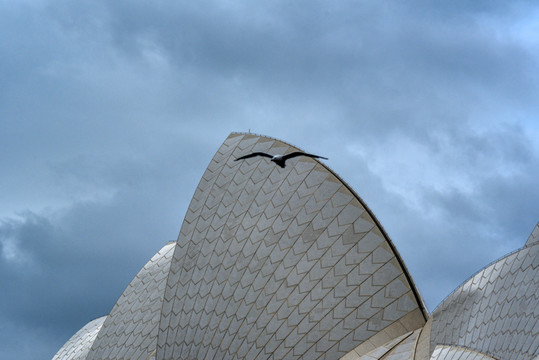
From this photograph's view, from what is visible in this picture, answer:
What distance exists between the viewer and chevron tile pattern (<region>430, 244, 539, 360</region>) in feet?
103

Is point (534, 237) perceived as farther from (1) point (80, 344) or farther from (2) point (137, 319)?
(1) point (80, 344)

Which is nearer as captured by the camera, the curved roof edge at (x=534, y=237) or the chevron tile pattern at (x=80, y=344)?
the curved roof edge at (x=534, y=237)

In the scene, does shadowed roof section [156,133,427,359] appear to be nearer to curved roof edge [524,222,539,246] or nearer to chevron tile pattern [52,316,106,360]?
chevron tile pattern [52,316,106,360]

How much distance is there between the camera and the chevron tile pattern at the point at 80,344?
44559mm

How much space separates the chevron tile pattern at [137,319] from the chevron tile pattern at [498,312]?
47.4 feet

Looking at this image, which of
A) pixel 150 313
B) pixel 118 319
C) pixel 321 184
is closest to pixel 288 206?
pixel 321 184

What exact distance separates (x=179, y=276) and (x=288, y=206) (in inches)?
265

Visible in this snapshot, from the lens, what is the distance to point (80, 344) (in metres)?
46.3

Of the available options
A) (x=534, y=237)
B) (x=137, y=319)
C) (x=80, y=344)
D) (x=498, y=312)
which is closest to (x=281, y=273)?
(x=498, y=312)

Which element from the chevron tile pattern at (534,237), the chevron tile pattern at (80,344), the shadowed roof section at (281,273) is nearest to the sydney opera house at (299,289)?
the shadowed roof section at (281,273)

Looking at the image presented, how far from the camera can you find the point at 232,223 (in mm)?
36531

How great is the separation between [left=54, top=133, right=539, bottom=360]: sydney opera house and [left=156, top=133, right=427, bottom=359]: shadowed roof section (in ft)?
0.17

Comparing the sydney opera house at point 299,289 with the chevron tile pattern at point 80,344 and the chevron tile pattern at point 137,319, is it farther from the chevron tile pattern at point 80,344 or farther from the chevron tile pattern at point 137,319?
the chevron tile pattern at point 80,344

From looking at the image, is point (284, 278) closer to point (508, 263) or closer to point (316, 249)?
point (316, 249)
